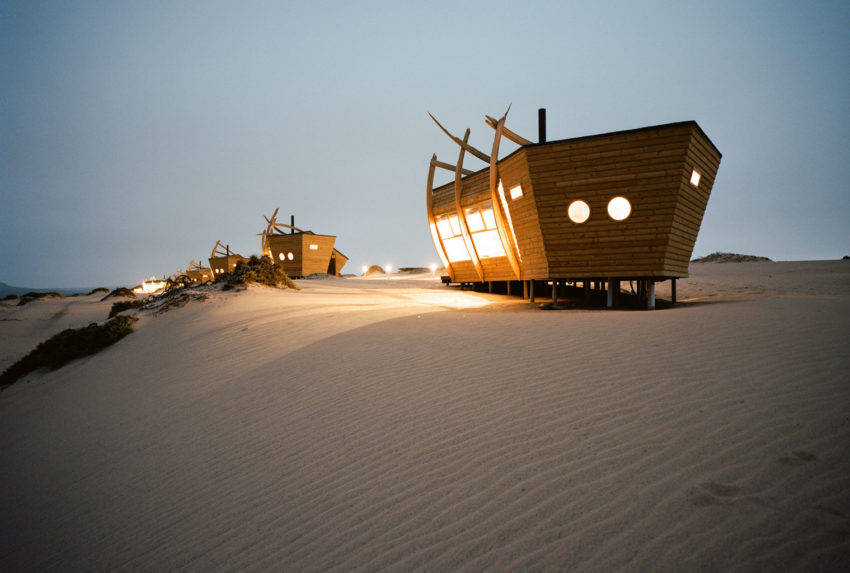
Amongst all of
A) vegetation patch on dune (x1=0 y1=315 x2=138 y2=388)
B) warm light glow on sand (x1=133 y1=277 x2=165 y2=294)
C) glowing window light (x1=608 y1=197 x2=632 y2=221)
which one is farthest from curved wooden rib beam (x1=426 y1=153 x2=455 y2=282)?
warm light glow on sand (x1=133 y1=277 x2=165 y2=294)

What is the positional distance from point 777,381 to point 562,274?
27.3 feet

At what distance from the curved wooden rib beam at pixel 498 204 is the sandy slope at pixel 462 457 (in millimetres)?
8970

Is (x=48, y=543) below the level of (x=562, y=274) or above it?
below

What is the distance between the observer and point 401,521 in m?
2.71

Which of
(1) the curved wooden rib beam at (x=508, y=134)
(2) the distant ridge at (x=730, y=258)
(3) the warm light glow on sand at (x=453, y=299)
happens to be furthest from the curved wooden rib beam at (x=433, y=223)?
(2) the distant ridge at (x=730, y=258)

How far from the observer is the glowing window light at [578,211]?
11.8m

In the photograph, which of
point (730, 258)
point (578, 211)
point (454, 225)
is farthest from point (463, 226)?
point (730, 258)

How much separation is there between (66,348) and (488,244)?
566 inches

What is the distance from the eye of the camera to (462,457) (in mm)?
3334

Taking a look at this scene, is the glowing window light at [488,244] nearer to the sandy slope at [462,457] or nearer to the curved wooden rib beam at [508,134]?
the curved wooden rib beam at [508,134]

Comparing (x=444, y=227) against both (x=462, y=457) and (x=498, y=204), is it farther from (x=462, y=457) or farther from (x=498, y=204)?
(x=462, y=457)

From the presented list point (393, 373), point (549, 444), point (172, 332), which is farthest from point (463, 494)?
point (172, 332)

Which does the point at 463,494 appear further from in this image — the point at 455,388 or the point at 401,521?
the point at 455,388

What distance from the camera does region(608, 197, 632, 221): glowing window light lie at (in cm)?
1140
